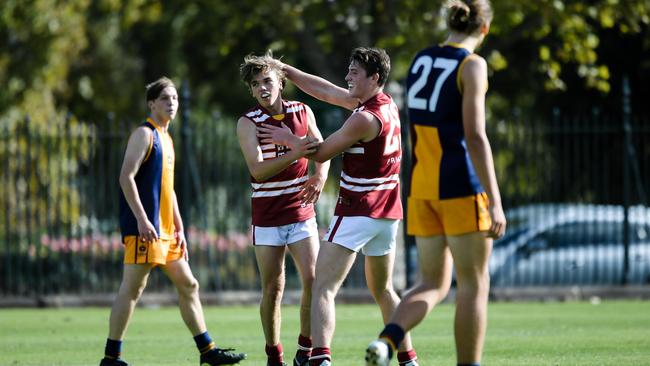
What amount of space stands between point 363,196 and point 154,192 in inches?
68.2

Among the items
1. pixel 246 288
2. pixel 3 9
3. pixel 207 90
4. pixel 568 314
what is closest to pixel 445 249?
pixel 568 314

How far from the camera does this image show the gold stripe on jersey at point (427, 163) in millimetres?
6000

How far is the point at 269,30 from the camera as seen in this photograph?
19.4 m

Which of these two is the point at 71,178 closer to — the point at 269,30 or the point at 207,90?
the point at 269,30

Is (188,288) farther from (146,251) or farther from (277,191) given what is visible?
(277,191)

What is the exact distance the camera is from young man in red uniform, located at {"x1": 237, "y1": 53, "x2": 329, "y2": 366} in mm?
7555

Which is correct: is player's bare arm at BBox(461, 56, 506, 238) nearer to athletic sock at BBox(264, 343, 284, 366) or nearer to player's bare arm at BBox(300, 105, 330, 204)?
player's bare arm at BBox(300, 105, 330, 204)

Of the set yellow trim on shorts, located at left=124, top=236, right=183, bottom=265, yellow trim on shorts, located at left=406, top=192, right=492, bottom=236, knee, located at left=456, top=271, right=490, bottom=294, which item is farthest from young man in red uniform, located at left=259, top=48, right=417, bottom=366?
yellow trim on shorts, located at left=124, top=236, right=183, bottom=265

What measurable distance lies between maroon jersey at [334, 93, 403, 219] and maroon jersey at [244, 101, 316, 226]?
0.59 metres

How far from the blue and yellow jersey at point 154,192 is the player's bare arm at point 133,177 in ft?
0.21

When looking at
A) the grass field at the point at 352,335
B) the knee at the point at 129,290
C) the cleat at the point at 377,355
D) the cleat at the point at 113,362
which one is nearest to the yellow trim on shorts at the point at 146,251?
the knee at the point at 129,290

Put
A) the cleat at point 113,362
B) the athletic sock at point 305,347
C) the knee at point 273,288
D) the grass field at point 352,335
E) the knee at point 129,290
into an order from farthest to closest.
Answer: the grass field at point 352,335, the knee at point 129,290, the cleat at point 113,362, the knee at point 273,288, the athletic sock at point 305,347

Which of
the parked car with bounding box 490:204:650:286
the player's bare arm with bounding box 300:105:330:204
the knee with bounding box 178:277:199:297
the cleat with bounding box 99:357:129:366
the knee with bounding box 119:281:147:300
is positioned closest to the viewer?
the player's bare arm with bounding box 300:105:330:204

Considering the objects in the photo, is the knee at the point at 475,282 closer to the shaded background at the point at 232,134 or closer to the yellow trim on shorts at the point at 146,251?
the yellow trim on shorts at the point at 146,251
